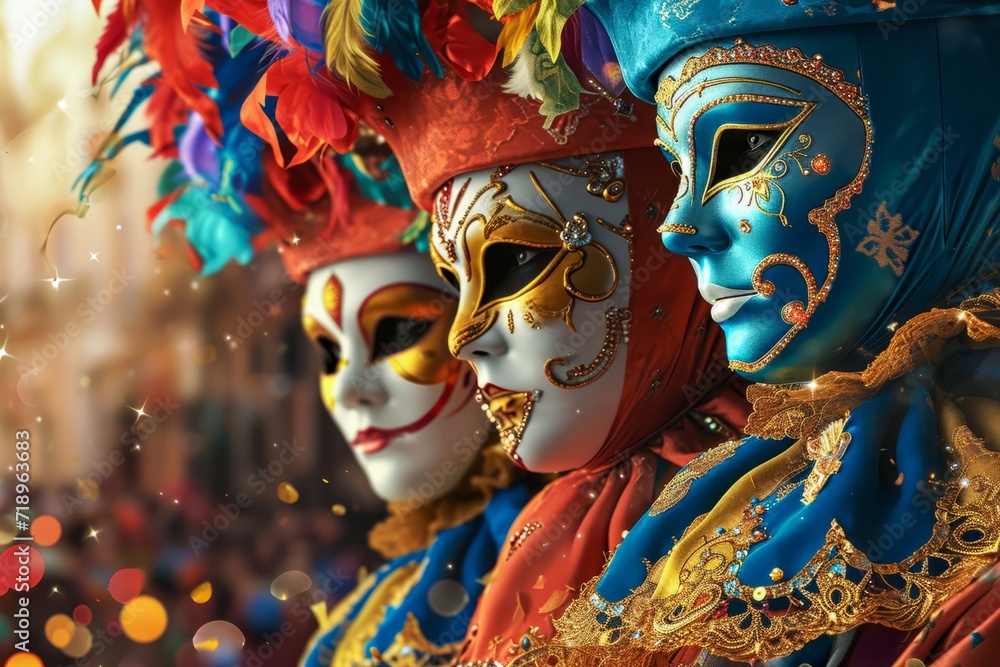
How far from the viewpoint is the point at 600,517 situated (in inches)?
75.7

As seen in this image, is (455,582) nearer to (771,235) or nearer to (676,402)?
(676,402)

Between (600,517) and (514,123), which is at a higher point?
(514,123)

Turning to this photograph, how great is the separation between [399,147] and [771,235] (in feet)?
2.70

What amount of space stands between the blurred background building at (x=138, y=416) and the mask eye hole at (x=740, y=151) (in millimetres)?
1500

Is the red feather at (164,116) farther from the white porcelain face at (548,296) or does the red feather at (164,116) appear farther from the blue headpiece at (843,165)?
the blue headpiece at (843,165)

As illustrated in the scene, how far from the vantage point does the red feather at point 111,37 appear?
93.8 inches

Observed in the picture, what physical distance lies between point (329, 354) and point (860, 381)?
139 cm

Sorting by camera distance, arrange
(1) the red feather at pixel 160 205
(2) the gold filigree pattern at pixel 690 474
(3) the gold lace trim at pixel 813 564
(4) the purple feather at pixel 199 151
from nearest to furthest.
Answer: (3) the gold lace trim at pixel 813 564, (2) the gold filigree pattern at pixel 690 474, (4) the purple feather at pixel 199 151, (1) the red feather at pixel 160 205

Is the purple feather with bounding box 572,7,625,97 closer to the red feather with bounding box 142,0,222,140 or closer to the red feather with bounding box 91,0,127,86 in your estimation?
the red feather with bounding box 142,0,222,140

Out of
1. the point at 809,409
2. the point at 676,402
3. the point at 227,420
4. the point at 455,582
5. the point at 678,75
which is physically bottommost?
the point at 227,420

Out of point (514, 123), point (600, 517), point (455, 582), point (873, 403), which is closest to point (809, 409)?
point (873, 403)

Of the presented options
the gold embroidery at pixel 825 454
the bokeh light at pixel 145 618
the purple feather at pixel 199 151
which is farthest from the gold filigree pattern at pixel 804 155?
the bokeh light at pixel 145 618

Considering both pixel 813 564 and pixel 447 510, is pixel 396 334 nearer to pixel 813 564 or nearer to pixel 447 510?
pixel 447 510

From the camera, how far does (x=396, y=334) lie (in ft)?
7.97
